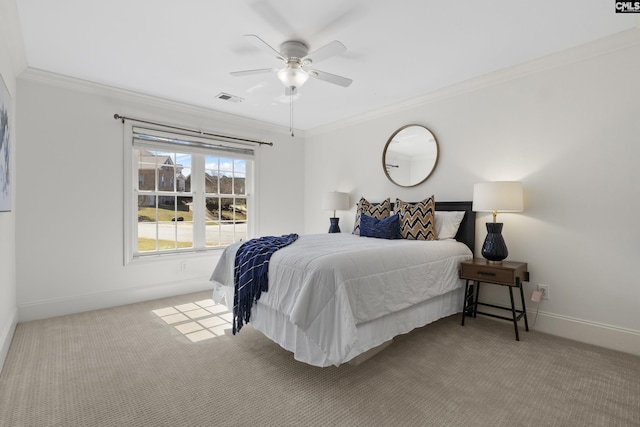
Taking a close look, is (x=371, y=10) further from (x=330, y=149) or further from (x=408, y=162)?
(x=330, y=149)

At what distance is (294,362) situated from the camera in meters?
2.30

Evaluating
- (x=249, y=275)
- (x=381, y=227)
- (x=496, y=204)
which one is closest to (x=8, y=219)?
(x=249, y=275)

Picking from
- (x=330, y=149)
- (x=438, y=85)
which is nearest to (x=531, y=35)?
(x=438, y=85)

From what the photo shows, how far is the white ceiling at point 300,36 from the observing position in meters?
2.17

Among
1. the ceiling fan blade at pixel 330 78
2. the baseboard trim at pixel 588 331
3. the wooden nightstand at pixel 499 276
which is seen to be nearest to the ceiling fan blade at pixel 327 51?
the ceiling fan blade at pixel 330 78

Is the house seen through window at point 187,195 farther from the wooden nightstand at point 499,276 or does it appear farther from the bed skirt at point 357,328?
the wooden nightstand at point 499,276

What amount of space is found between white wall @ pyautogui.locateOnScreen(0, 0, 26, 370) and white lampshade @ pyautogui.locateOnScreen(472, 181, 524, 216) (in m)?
3.87

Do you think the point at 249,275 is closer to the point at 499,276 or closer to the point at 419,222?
the point at 419,222

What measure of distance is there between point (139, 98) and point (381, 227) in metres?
3.22

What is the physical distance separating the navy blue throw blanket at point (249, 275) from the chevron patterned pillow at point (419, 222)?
139cm

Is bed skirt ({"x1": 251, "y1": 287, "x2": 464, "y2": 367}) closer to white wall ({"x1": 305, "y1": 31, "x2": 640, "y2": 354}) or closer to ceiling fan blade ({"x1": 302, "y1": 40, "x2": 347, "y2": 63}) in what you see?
white wall ({"x1": 305, "y1": 31, "x2": 640, "y2": 354})

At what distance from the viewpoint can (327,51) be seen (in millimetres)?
2326

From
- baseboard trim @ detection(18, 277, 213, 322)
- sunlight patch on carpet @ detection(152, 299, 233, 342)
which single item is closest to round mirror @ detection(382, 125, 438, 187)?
sunlight patch on carpet @ detection(152, 299, 233, 342)

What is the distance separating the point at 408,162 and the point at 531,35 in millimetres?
1790
